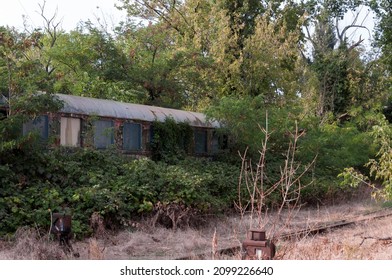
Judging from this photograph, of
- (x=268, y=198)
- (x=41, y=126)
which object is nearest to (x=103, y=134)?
(x=41, y=126)

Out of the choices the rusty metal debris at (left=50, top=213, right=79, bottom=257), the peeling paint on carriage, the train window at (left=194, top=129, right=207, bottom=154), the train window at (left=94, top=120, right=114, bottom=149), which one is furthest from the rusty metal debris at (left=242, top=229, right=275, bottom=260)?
the train window at (left=194, top=129, right=207, bottom=154)

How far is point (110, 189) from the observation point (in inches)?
565

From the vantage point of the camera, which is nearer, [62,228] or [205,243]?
[62,228]

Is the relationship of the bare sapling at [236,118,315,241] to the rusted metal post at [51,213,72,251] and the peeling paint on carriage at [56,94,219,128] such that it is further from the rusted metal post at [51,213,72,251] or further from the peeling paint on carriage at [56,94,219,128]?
the peeling paint on carriage at [56,94,219,128]

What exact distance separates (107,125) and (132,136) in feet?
4.50

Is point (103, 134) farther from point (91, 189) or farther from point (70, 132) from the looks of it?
point (91, 189)

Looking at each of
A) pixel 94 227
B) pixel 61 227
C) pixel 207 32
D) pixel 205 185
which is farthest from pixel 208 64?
pixel 61 227

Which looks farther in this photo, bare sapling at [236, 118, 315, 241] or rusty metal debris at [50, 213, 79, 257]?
rusty metal debris at [50, 213, 79, 257]

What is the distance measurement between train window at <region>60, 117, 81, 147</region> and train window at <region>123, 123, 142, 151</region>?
7.90 feet

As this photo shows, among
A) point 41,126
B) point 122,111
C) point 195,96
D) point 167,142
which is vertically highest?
point 195,96

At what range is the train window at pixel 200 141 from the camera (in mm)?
24767

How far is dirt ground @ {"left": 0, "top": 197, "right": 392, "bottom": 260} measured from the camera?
28.6 feet

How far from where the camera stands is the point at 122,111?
70.8 feet

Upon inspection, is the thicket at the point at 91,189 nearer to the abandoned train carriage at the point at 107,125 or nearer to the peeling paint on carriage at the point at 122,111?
the abandoned train carriage at the point at 107,125
